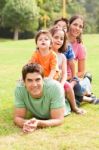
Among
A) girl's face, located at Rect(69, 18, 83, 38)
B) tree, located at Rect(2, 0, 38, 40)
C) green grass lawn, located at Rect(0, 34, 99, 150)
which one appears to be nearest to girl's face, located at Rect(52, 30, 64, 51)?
girl's face, located at Rect(69, 18, 83, 38)

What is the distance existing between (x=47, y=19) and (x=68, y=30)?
1706 inches

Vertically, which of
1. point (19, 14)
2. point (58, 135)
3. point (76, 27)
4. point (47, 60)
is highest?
point (19, 14)

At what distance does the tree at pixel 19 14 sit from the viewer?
44531 mm

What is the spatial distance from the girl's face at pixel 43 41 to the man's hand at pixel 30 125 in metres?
1.22

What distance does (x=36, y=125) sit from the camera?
5801mm

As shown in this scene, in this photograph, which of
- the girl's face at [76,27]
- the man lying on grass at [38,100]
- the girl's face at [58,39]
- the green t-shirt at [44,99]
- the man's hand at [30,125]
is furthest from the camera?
the girl's face at [76,27]

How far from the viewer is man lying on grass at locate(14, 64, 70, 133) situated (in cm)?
591

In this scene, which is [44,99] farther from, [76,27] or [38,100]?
[76,27]

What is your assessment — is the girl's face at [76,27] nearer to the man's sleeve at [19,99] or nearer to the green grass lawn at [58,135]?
the green grass lawn at [58,135]

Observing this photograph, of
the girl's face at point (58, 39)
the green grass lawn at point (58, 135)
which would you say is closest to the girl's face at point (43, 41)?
the girl's face at point (58, 39)

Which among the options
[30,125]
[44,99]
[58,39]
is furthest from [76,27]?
[30,125]

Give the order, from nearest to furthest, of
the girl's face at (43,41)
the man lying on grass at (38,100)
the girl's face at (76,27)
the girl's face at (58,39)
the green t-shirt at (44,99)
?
the man lying on grass at (38,100), the green t-shirt at (44,99), the girl's face at (43,41), the girl's face at (58,39), the girl's face at (76,27)

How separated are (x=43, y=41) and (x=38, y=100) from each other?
90cm

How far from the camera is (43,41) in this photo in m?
6.52
